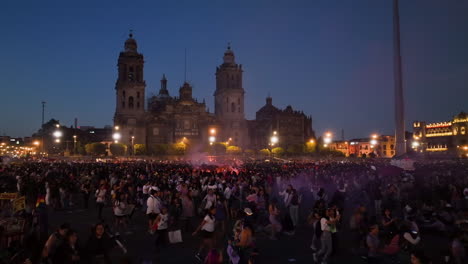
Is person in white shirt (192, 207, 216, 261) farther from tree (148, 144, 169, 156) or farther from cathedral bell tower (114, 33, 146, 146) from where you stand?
cathedral bell tower (114, 33, 146, 146)

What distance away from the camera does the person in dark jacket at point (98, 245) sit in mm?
7828

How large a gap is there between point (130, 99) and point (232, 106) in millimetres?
23825

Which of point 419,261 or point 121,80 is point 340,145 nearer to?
point 121,80

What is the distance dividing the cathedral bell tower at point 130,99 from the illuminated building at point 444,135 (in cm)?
7024

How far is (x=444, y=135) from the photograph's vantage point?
110 m

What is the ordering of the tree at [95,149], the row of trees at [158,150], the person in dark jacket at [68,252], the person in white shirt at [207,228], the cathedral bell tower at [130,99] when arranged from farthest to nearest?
1. the cathedral bell tower at [130,99]
2. the tree at [95,149]
3. the row of trees at [158,150]
4. the person in white shirt at [207,228]
5. the person in dark jacket at [68,252]

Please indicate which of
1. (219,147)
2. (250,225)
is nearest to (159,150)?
(219,147)

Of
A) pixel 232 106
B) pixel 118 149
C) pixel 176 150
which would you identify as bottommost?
pixel 176 150

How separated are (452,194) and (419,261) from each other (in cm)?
1122

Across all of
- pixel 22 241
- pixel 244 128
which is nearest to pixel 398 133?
pixel 22 241

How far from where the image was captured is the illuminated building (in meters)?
102

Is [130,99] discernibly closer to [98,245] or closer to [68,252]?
[98,245]

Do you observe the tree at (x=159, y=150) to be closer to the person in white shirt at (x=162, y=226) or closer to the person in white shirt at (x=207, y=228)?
the person in white shirt at (x=162, y=226)

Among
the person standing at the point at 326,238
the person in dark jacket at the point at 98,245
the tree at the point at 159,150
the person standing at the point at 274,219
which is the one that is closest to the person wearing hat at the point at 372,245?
the person standing at the point at 326,238
